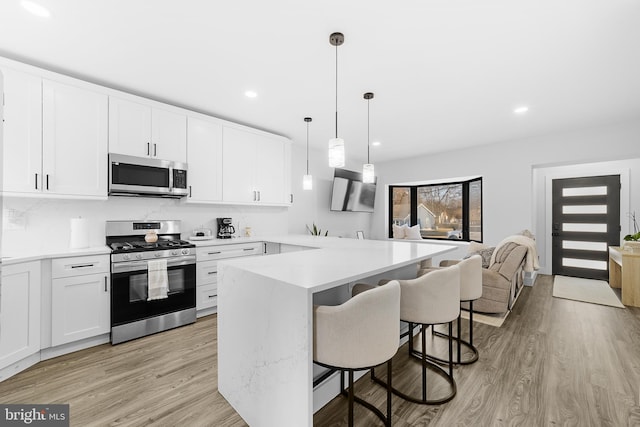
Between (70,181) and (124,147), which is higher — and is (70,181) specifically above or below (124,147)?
below

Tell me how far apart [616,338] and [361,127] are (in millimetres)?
3682

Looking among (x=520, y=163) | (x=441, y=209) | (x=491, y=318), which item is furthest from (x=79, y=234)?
(x=441, y=209)

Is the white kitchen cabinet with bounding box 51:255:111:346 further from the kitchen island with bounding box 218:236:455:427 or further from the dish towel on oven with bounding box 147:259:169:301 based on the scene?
the kitchen island with bounding box 218:236:455:427

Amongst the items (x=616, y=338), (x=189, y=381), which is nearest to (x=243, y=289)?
(x=189, y=381)

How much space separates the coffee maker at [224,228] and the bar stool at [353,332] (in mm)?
2780

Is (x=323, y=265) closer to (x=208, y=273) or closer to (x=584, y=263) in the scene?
(x=208, y=273)

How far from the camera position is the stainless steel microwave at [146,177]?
294 cm

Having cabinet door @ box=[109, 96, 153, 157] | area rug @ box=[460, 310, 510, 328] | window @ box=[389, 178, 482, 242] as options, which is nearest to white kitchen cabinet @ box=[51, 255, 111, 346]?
cabinet door @ box=[109, 96, 153, 157]

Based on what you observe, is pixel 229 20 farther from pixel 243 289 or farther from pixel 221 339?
pixel 221 339

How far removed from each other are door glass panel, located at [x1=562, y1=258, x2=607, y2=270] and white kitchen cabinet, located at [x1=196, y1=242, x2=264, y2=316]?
6.36 meters

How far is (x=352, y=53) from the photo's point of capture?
2361 millimetres

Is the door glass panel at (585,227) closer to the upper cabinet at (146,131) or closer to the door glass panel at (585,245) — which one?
the door glass panel at (585,245)

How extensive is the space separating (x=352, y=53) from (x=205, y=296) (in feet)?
9.74

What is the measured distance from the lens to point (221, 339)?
1906mm
